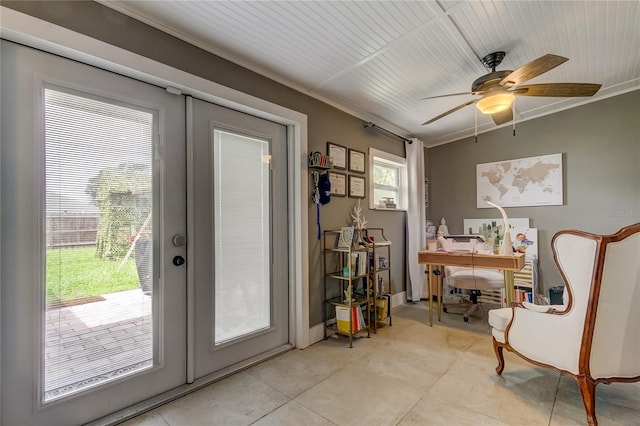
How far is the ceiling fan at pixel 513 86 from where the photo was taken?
1896 millimetres

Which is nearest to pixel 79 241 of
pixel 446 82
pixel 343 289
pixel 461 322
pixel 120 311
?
pixel 120 311

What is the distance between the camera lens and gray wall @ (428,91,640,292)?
350cm

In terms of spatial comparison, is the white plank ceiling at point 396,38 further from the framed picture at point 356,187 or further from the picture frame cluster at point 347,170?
the framed picture at point 356,187

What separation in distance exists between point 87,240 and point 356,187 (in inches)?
100

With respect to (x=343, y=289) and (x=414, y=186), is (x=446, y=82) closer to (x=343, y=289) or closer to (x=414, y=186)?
(x=414, y=186)

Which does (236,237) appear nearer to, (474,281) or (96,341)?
(96,341)

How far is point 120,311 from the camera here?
1.82m

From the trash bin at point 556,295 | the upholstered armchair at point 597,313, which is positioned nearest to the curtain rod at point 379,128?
the upholstered armchair at point 597,313

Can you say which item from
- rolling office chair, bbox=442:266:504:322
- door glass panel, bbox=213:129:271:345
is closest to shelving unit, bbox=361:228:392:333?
rolling office chair, bbox=442:266:504:322

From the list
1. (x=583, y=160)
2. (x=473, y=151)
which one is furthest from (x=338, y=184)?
(x=583, y=160)

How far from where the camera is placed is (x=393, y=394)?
197 cm

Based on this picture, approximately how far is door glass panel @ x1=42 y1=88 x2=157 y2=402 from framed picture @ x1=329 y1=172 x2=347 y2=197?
172 cm

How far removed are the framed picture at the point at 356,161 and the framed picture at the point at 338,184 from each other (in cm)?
20

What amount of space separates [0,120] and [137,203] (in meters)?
0.71
